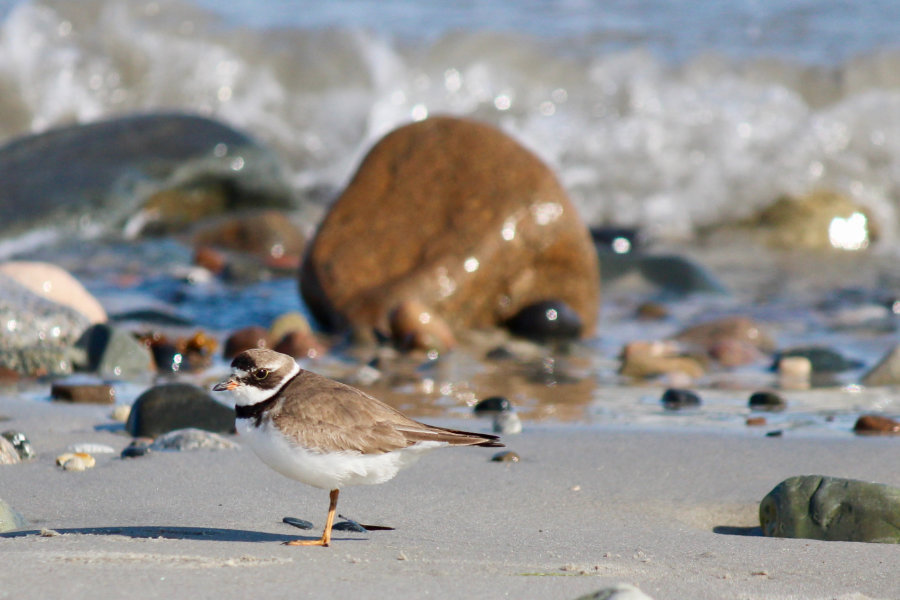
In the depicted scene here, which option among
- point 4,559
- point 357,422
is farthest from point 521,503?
point 4,559

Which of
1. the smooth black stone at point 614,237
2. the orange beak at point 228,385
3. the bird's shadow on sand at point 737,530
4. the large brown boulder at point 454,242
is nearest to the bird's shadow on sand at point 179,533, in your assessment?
the orange beak at point 228,385

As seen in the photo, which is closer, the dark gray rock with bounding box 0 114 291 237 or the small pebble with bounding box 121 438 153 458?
the small pebble with bounding box 121 438 153 458

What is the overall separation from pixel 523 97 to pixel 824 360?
9.12 m

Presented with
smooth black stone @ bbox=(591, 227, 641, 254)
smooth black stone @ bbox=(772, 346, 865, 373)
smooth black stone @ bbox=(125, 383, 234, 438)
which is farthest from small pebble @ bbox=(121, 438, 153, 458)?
smooth black stone @ bbox=(591, 227, 641, 254)

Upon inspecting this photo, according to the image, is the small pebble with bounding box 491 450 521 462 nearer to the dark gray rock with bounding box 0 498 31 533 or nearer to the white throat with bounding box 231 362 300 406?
the white throat with bounding box 231 362 300 406

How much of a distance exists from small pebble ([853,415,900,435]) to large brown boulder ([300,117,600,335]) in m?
3.02

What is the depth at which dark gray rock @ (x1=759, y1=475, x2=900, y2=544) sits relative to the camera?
136 inches

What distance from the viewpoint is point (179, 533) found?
10.8 ft

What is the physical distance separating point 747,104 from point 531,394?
853cm

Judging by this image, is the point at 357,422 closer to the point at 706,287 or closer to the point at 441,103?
the point at 706,287

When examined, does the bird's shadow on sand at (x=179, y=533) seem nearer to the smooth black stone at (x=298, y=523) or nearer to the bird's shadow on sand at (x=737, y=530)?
the smooth black stone at (x=298, y=523)

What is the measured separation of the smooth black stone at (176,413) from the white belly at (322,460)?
1.55m

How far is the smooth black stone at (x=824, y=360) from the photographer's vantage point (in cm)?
674

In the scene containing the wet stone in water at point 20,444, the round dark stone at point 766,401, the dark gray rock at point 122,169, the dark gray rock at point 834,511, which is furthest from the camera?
the dark gray rock at point 122,169
